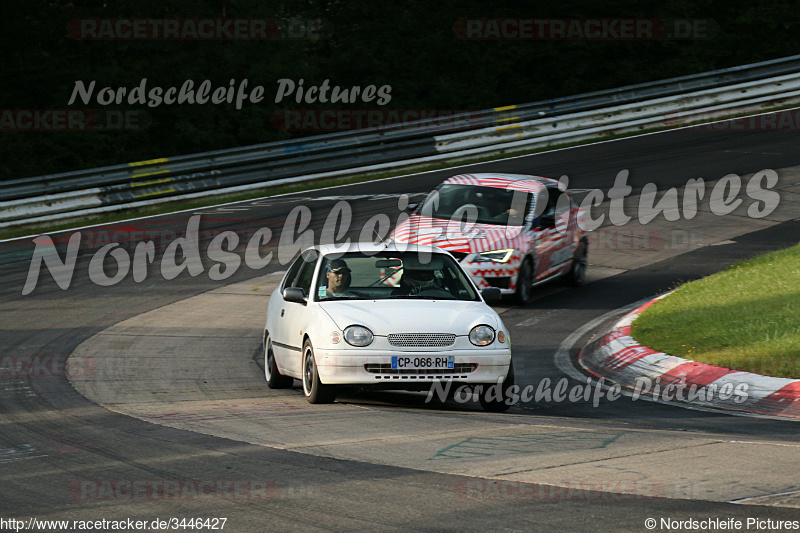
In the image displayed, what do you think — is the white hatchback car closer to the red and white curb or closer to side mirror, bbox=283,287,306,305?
side mirror, bbox=283,287,306,305

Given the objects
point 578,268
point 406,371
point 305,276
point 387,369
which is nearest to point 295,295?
point 305,276

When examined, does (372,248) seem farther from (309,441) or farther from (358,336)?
(309,441)

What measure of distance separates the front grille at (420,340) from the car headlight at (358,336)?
0.66 feet

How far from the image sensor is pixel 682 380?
1077cm

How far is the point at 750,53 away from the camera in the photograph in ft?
128

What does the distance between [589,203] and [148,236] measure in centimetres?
889

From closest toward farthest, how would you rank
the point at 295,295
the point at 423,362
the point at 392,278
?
the point at 423,362 < the point at 295,295 < the point at 392,278

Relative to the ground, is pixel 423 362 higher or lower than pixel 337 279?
lower

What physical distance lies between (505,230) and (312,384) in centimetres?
649

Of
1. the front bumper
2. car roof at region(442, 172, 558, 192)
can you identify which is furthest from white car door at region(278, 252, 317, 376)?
car roof at region(442, 172, 558, 192)

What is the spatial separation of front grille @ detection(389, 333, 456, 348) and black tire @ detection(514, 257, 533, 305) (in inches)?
238

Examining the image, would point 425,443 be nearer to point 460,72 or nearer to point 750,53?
point 460,72

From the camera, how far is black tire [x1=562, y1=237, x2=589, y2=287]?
1712cm

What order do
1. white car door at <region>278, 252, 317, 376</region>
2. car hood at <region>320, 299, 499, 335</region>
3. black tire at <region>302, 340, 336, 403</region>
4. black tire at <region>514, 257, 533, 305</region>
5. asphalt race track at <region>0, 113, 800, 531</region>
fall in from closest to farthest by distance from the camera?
asphalt race track at <region>0, 113, 800, 531</region> < car hood at <region>320, 299, 499, 335</region> < black tire at <region>302, 340, 336, 403</region> < white car door at <region>278, 252, 317, 376</region> < black tire at <region>514, 257, 533, 305</region>
